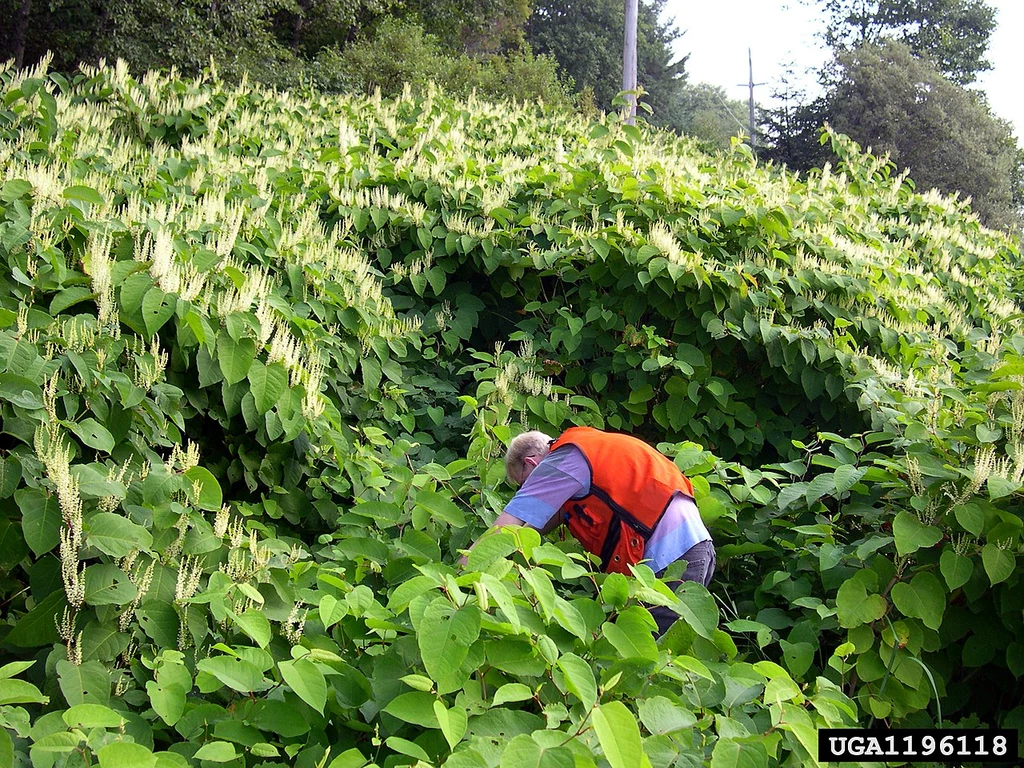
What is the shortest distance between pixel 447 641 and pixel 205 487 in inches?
45.2

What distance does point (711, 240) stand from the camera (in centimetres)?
539

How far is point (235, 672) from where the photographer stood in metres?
1.84

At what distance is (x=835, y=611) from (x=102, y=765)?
2.26 metres

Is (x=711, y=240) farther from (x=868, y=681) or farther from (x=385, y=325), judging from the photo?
(x=868, y=681)

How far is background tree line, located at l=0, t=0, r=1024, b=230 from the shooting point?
11312 millimetres

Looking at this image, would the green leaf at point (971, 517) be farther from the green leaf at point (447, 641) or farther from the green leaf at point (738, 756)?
the green leaf at point (447, 641)

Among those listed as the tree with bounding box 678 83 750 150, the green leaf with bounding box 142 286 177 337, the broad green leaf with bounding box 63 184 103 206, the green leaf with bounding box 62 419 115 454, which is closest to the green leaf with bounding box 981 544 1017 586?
the green leaf with bounding box 62 419 115 454

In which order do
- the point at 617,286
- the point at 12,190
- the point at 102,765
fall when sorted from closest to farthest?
the point at 102,765, the point at 12,190, the point at 617,286

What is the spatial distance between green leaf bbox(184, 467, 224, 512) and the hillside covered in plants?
0.02m

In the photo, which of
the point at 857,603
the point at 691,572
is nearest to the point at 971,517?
the point at 857,603

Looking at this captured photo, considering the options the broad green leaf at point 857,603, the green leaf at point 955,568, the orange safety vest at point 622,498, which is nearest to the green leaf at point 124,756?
the orange safety vest at point 622,498

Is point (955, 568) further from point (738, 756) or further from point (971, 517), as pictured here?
point (738, 756)

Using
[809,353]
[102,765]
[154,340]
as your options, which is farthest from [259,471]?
[809,353]

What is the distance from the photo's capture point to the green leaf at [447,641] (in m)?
1.66
